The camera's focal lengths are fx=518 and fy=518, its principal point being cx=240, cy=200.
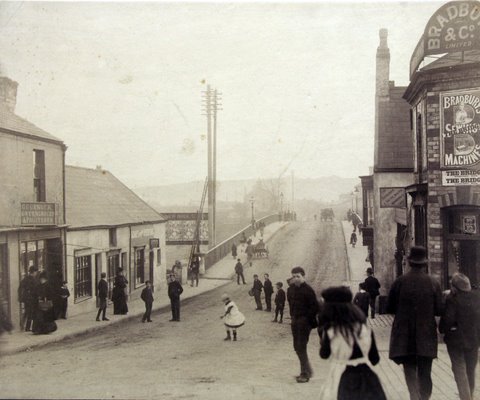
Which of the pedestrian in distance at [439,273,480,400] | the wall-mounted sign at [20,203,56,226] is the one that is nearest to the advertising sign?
the pedestrian in distance at [439,273,480,400]

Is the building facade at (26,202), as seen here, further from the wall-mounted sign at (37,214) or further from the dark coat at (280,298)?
the dark coat at (280,298)

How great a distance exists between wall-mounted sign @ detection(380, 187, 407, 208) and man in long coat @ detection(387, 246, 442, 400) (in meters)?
9.60

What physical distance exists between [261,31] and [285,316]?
877cm

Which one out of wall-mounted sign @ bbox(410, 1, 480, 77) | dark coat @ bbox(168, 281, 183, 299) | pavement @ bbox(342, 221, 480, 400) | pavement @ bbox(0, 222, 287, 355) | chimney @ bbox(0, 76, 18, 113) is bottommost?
pavement @ bbox(0, 222, 287, 355)

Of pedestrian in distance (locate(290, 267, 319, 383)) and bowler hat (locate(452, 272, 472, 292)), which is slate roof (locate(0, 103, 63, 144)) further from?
bowler hat (locate(452, 272, 472, 292))

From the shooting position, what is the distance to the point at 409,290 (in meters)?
6.11

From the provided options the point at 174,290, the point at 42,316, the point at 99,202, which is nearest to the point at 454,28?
the point at 174,290

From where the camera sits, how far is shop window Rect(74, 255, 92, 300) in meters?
16.1

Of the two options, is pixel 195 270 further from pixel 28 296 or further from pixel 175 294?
pixel 28 296

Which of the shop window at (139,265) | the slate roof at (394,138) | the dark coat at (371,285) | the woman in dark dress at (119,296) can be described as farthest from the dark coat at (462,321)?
the shop window at (139,265)

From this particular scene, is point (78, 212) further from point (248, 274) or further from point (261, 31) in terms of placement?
point (261, 31)

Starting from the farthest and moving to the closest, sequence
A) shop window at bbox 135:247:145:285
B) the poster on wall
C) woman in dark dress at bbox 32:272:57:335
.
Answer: shop window at bbox 135:247:145:285
woman in dark dress at bbox 32:272:57:335
the poster on wall

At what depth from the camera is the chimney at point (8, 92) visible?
11.5 meters

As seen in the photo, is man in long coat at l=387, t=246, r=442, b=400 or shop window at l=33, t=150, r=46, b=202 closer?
man in long coat at l=387, t=246, r=442, b=400
